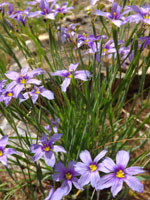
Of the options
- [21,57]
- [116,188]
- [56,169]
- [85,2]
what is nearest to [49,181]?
[56,169]

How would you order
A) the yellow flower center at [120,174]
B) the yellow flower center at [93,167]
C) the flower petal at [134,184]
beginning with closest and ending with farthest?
the flower petal at [134,184], the yellow flower center at [120,174], the yellow flower center at [93,167]

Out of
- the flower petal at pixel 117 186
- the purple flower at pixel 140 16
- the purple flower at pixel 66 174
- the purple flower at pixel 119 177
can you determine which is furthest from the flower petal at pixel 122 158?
the purple flower at pixel 140 16

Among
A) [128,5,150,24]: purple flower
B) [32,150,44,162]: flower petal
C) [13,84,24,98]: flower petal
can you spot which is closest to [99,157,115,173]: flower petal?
[32,150,44,162]: flower petal

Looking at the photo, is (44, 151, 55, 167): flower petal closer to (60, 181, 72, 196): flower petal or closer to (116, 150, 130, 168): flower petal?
(60, 181, 72, 196): flower petal

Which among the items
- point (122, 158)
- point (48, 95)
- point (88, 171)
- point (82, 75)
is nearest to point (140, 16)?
point (82, 75)

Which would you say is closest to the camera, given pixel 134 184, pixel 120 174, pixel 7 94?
pixel 134 184

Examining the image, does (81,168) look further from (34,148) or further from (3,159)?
(3,159)

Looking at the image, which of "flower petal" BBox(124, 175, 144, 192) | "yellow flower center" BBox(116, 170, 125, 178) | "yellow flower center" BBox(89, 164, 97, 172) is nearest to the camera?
"flower petal" BBox(124, 175, 144, 192)

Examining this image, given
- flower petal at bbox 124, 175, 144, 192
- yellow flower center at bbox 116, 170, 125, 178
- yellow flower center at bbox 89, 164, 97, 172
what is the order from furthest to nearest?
yellow flower center at bbox 89, 164, 97, 172, yellow flower center at bbox 116, 170, 125, 178, flower petal at bbox 124, 175, 144, 192

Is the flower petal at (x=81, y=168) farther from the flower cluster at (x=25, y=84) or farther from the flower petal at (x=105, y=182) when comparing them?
the flower cluster at (x=25, y=84)
